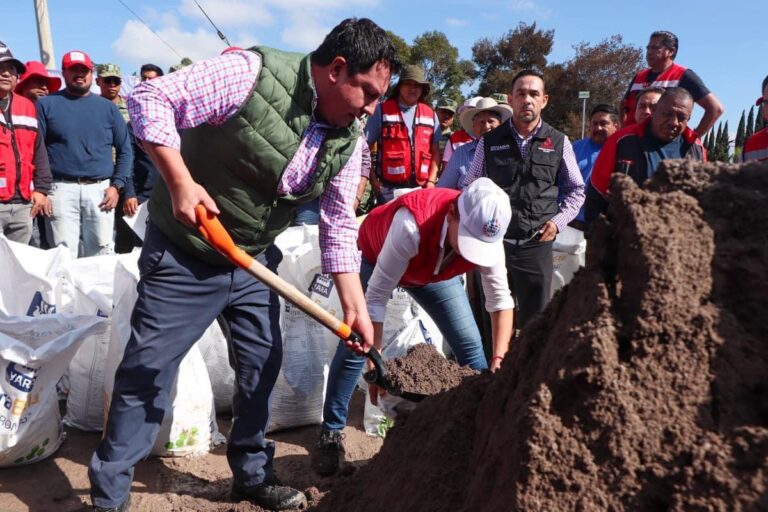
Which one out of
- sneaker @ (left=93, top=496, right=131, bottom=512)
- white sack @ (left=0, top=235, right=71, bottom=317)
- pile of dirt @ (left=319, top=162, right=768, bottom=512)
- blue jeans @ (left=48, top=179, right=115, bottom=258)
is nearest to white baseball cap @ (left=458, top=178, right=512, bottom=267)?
→ pile of dirt @ (left=319, top=162, right=768, bottom=512)

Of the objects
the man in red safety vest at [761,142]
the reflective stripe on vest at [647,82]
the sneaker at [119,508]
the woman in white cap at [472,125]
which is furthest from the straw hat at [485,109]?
the sneaker at [119,508]

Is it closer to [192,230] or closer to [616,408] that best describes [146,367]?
[192,230]

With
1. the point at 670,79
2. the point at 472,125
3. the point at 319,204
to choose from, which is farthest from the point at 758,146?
the point at 319,204

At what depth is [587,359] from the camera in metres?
1.14

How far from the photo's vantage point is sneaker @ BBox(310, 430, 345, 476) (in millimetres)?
3104

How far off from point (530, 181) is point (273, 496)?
2.36 metres

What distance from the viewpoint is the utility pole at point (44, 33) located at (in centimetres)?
1039

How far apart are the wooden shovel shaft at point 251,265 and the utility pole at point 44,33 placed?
33.4 ft

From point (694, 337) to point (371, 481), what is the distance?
107 cm

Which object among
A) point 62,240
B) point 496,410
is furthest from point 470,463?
point 62,240

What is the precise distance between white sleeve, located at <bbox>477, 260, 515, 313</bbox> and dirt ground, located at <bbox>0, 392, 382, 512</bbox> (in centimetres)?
94

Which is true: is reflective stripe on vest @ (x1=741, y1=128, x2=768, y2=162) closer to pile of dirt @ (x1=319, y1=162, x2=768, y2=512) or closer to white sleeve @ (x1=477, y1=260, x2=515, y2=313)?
white sleeve @ (x1=477, y1=260, x2=515, y2=313)

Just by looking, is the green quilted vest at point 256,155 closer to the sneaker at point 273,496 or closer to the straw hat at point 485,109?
the sneaker at point 273,496

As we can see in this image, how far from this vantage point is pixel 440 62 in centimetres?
2547
